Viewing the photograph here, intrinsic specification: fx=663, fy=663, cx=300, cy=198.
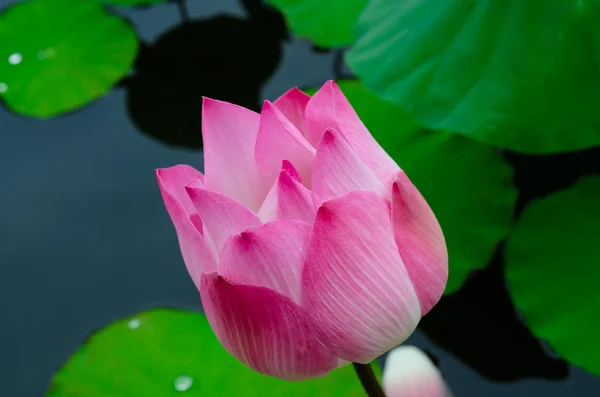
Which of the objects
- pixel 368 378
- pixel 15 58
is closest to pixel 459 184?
pixel 368 378

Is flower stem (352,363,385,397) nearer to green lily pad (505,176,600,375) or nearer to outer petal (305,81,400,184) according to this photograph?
outer petal (305,81,400,184)

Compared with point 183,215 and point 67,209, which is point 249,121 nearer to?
point 183,215

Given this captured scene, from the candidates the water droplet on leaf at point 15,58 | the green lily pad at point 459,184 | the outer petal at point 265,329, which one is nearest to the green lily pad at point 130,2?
the water droplet on leaf at point 15,58

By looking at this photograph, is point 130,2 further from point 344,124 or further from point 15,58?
point 344,124

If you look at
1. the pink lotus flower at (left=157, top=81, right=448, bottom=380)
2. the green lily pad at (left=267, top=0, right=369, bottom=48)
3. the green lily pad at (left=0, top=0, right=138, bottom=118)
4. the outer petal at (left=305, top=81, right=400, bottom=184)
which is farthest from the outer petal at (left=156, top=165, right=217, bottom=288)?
the green lily pad at (left=0, top=0, right=138, bottom=118)

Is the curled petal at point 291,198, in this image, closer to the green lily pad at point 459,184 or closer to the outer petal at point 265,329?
the outer petal at point 265,329
